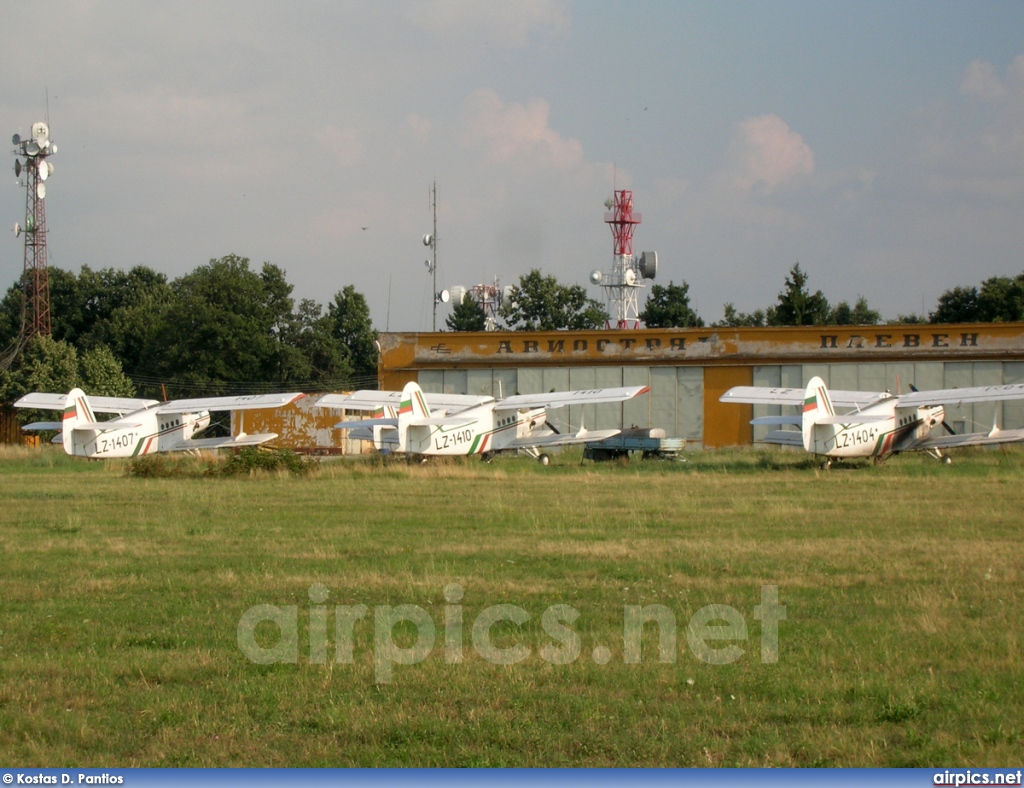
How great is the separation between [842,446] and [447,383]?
79.0ft

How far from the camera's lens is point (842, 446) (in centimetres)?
2839

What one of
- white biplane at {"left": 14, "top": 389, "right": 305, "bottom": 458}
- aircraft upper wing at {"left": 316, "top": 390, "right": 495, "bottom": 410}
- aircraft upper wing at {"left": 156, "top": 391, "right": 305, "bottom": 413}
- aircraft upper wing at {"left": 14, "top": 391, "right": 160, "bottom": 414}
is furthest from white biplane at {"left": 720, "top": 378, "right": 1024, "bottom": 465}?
aircraft upper wing at {"left": 14, "top": 391, "right": 160, "bottom": 414}

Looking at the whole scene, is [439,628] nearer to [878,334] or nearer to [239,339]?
[878,334]

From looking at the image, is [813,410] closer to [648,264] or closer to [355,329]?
[648,264]

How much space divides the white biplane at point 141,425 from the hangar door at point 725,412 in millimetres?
19914

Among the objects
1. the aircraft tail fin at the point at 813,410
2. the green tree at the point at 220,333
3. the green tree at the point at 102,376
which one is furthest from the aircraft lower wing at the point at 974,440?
the green tree at the point at 220,333

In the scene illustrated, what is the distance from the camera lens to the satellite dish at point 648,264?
6397 cm

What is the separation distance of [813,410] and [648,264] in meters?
36.9

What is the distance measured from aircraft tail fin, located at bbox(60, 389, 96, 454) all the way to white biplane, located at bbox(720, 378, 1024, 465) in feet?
65.8

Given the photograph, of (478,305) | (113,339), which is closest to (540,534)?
(113,339)

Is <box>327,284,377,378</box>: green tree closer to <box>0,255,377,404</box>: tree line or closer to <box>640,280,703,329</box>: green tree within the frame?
<box>0,255,377,404</box>: tree line

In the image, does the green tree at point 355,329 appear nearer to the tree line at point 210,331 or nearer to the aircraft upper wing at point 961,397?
the tree line at point 210,331

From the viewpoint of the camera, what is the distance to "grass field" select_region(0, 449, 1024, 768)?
5.66 metres

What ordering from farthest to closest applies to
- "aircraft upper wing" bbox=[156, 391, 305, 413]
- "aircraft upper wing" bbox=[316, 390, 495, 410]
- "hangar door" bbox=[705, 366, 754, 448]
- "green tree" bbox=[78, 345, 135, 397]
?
1. "green tree" bbox=[78, 345, 135, 397]
2. "hangar door" bbox=[705, 366, 754, 448]
3. "aircraft upper wing" bbox=[316, 390, 495, 410]
4. "aircraft upper wing" bbox=[156, 391, 305, 413]
